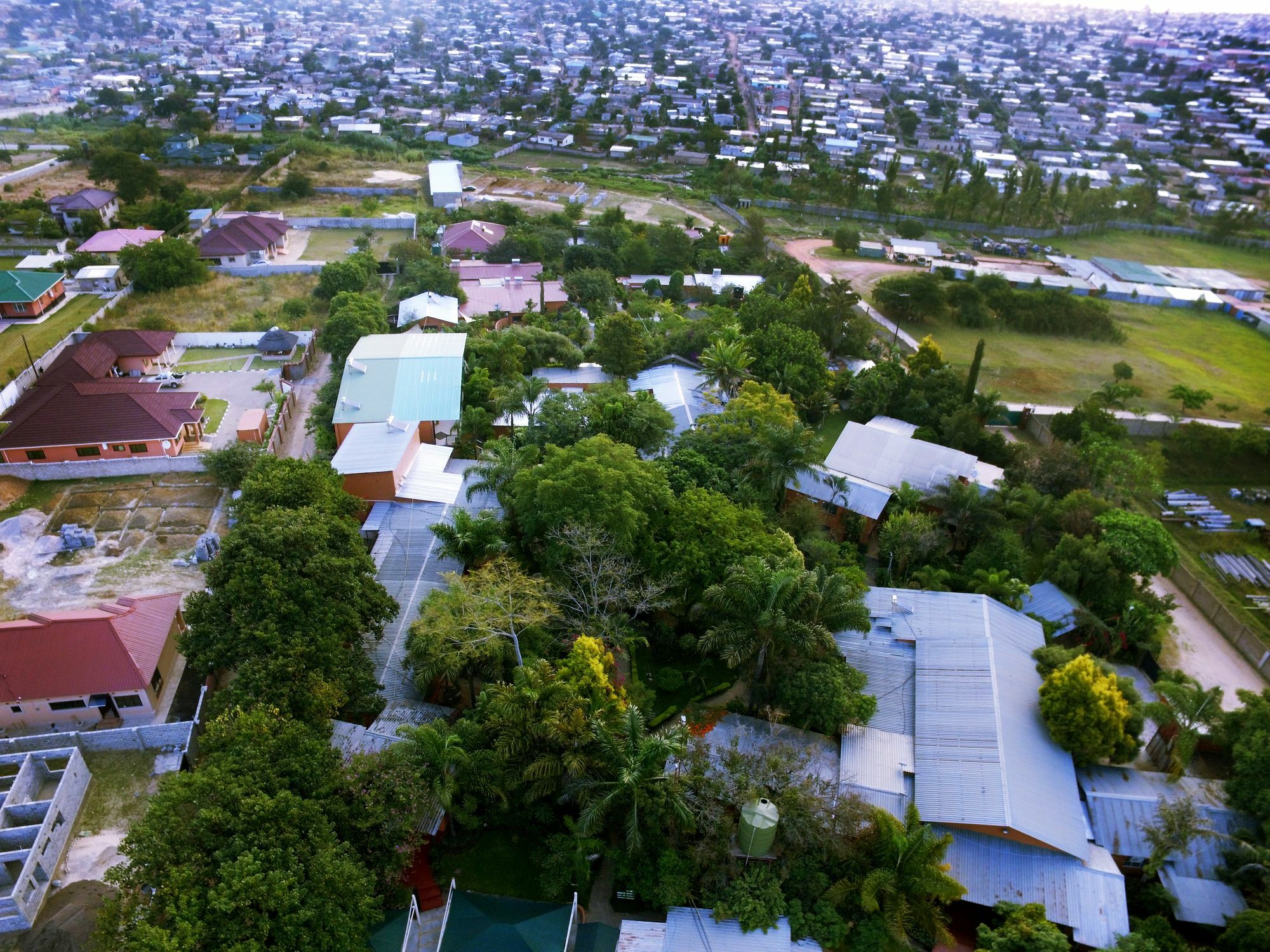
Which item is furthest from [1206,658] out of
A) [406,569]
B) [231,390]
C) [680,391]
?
[231,390]

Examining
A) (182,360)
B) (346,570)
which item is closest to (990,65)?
(182,360)

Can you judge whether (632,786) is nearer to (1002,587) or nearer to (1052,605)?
(1002,587)

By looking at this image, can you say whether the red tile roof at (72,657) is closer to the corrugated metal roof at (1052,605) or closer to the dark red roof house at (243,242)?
the corrugated metal roof at (1052,605)

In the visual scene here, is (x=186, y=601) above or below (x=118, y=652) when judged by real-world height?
above

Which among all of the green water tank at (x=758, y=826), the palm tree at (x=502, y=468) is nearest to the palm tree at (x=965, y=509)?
the palm tree at (x=502, y=468)

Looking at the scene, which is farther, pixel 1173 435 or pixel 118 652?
pixel 1173 435

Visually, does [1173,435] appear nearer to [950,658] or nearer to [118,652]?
[950,658]

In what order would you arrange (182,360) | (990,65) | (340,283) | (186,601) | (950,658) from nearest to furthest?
(186,601) → (950,658) → (182,360) → (340,283) → (990,65)
